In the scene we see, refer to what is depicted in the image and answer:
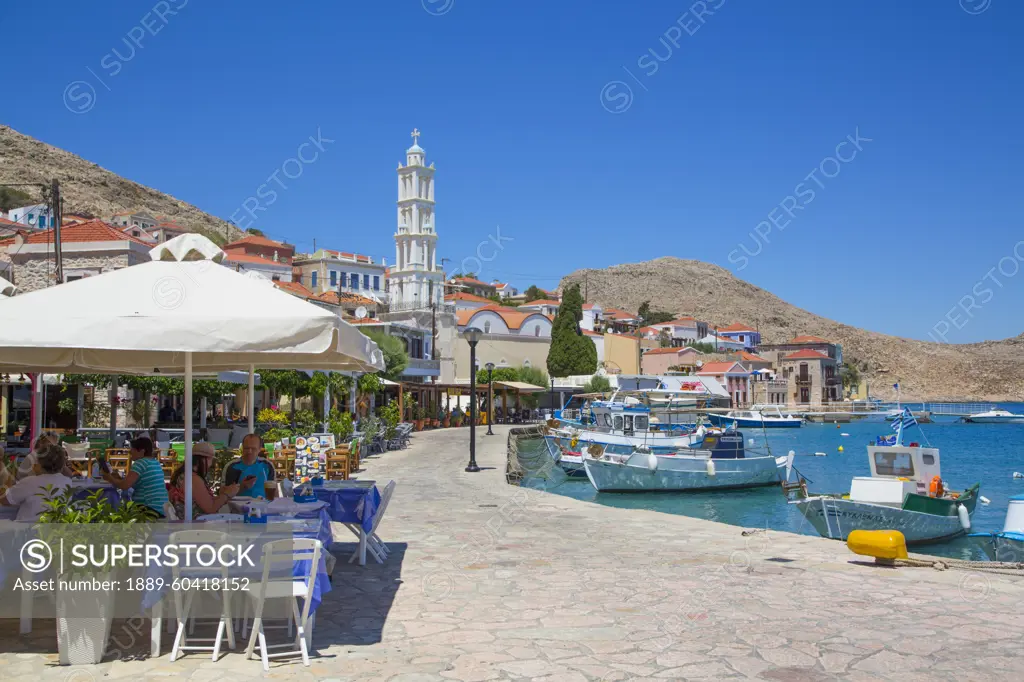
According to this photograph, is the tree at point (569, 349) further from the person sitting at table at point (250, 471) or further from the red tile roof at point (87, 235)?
the person sitting at table at point (250, 471)

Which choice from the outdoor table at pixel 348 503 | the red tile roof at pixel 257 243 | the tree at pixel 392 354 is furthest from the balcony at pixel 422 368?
the outdoor table at pixel 348 503

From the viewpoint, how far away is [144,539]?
5.11 m

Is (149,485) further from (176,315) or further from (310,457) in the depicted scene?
(310,457)

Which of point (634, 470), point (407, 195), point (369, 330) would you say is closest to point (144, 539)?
point (634, 470)

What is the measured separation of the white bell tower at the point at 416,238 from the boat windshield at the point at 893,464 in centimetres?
5365

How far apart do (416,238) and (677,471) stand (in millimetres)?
48865

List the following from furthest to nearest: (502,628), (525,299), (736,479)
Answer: (525,299), (736,479), (502,628)

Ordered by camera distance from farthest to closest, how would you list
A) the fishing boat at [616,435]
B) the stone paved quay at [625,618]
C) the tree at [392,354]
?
the tree at [392,354] < the fishing boat at [616,435] < the stone paved quay at [625,618]

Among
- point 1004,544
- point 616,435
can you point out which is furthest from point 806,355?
point 1004,544

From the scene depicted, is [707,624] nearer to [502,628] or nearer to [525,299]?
[502,628]

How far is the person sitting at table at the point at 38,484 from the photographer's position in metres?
5.91

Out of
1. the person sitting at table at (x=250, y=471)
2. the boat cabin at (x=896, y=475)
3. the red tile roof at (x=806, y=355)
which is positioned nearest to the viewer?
the person sitting at table at (x=250, y=471)

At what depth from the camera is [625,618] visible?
6.27 metres

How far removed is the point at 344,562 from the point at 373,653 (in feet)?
9.90
